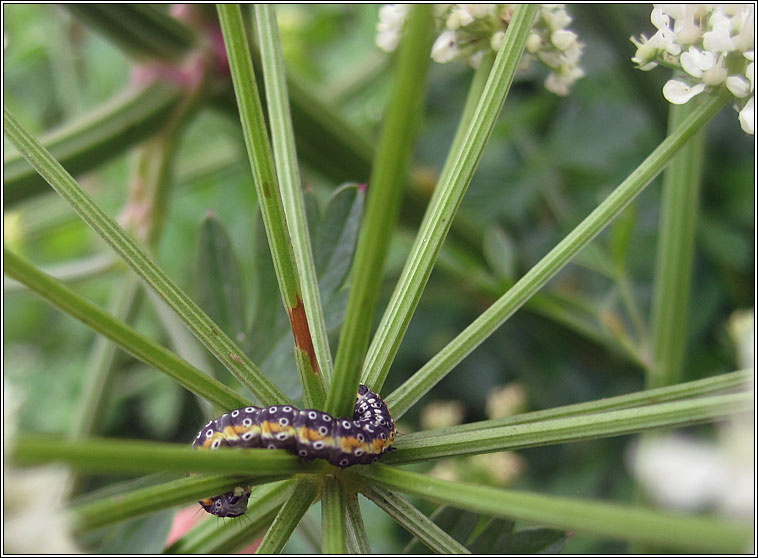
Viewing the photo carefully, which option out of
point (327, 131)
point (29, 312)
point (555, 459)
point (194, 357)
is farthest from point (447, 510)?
point (29, 312)

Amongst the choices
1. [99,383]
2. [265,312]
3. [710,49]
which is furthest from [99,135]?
[710,49]

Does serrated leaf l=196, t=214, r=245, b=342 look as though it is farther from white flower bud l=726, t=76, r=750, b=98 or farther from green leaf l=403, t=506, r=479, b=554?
white flower bud l=726, t=76, r=750, b=98

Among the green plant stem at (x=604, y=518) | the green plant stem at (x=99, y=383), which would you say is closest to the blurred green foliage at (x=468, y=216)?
the green plant stem at (x=99, y=383)

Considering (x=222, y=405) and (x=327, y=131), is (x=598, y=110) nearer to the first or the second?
(x=327, y=131)

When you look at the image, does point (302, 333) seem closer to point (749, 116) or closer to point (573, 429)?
point (573, 429)

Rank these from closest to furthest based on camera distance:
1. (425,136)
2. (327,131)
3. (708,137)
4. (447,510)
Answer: (447,510) < (327,131) < (708,137) < (425,136)

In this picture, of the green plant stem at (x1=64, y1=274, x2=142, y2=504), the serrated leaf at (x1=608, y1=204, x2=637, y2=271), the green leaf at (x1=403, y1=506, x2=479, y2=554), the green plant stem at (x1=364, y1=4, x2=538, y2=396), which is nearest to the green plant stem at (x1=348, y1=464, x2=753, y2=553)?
the green plant stem at (x1=364, y1=4, x2=538, y2=396)
